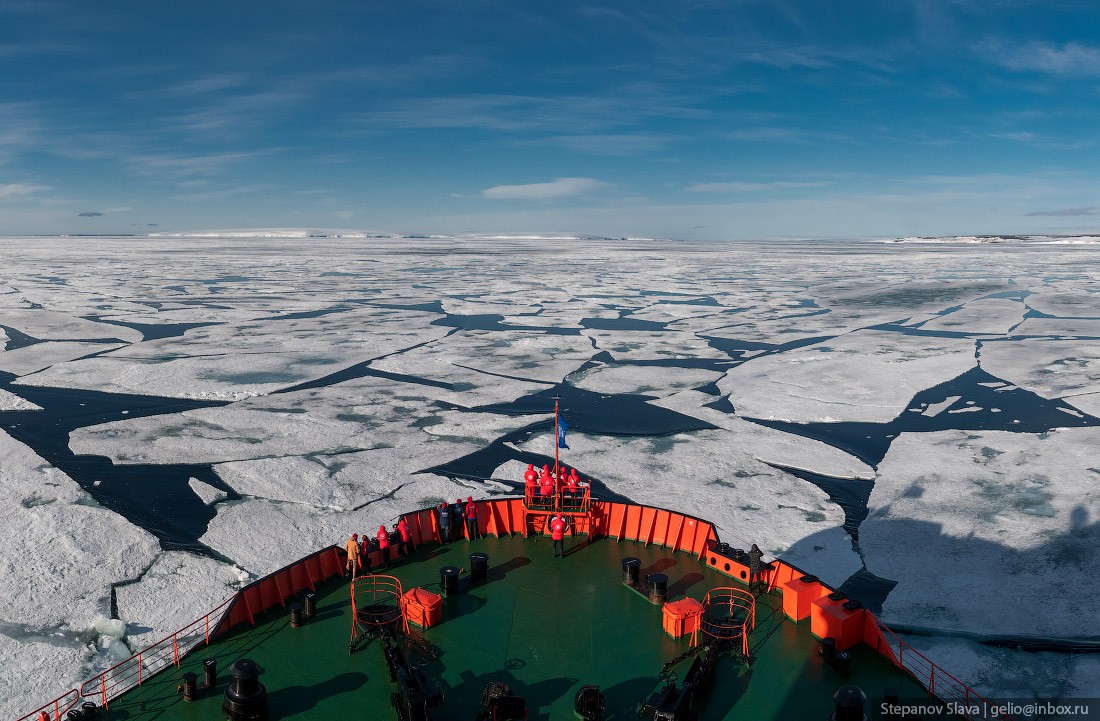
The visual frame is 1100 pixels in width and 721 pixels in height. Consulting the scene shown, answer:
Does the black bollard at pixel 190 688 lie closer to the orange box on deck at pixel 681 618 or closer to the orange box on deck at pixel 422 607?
the orange box on deck at pixel 422 607

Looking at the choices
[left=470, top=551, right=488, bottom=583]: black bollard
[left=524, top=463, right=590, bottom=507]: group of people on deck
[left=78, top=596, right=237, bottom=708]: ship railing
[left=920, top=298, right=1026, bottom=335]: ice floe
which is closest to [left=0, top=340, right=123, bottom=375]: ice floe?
[left=78, top=596, right=237, bottom=708]: ship railing

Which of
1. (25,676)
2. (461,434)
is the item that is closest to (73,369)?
(461,434)

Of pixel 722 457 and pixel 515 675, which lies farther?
pixel 722 457

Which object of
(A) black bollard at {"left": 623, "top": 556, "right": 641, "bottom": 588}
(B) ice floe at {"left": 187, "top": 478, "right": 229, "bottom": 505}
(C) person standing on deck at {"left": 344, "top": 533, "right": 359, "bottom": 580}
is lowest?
(B) ice floe at {"left": 187, "top": 478, "right": 229, "bottom": 505}

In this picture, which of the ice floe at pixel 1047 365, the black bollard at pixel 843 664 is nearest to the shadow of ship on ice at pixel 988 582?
the black bollard at pixel 843 664

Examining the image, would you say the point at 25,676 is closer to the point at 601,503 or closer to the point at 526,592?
the point at 526,592

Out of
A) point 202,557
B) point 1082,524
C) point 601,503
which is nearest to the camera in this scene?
point 601,503

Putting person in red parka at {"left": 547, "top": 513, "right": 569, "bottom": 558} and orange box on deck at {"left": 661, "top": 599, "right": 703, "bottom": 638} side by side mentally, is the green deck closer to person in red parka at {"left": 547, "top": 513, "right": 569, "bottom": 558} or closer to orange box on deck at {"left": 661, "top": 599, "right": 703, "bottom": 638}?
orange box on deck at {"left": 661, "top": 599, "right": 703, "bottom": 638}
